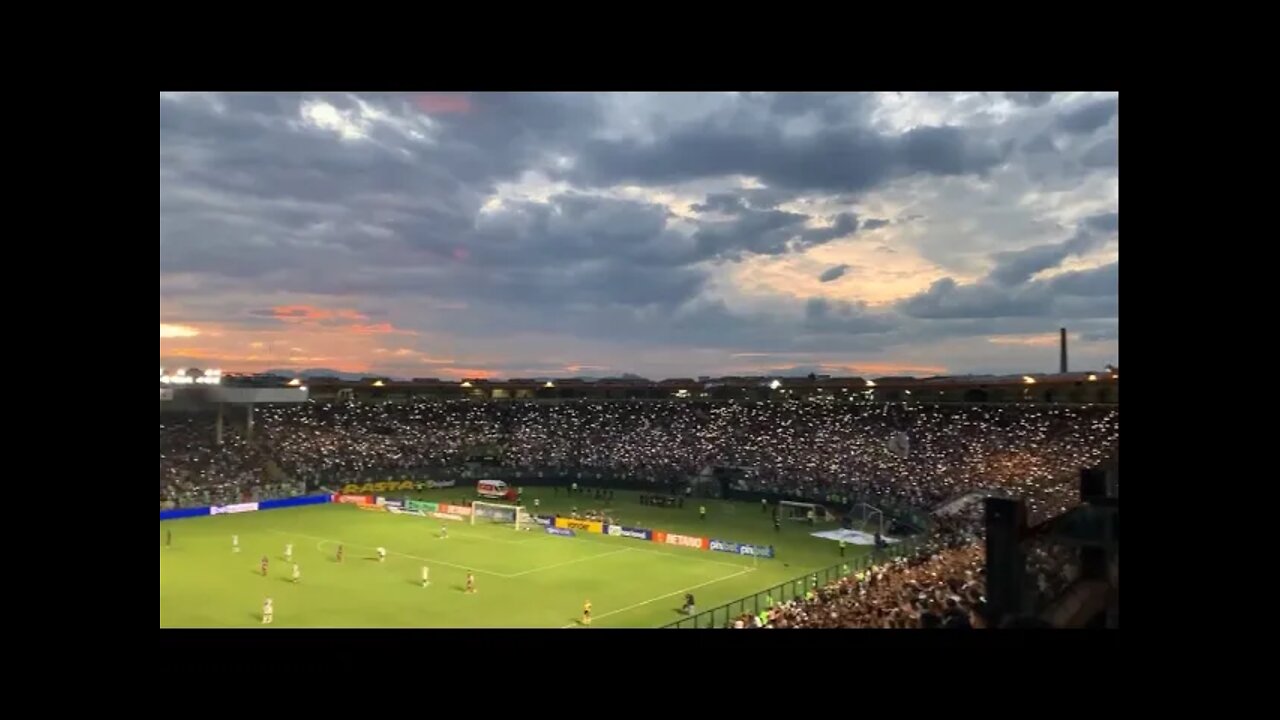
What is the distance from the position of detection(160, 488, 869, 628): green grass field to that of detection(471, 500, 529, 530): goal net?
90 cm

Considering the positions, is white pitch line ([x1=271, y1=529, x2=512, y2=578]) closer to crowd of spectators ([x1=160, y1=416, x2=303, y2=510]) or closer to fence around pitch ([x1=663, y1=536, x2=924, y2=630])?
fence around pitch ([x1=663, y1=536, x2=924, y2=630])

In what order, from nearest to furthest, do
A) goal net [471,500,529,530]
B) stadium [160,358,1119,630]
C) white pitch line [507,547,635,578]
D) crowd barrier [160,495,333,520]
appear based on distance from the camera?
stadium [160,358,1119,630] < white pitch line [507,547,635,578] < goal net [471,500,529,530] < crowd barrier [160,495,333,520]

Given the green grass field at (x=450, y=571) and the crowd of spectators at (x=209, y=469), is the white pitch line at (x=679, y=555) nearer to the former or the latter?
the green grass field at (x=450, y=571)

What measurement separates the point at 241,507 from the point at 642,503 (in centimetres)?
2024

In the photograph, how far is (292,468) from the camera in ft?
171

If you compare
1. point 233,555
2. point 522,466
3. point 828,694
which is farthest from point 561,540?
point 828,694

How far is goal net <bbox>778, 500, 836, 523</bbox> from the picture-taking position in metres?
38.9

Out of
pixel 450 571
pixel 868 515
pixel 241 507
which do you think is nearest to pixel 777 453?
pixel 868 515

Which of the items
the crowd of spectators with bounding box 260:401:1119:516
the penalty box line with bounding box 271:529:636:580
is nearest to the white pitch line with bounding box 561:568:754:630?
the penalty box line with bounding box 271:529:636:580

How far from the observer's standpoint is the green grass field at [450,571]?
21.3 m

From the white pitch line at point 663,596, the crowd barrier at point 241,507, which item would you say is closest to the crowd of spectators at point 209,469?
the crowd barrier at point 241,507

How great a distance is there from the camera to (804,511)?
41.2 m

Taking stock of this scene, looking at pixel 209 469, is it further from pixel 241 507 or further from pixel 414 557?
pixel 414 557
